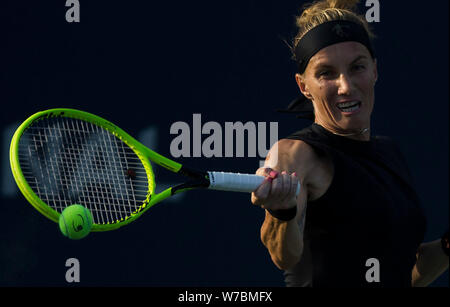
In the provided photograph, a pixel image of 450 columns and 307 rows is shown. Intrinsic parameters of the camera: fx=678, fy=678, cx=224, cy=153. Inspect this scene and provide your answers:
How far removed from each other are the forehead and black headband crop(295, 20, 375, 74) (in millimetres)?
14

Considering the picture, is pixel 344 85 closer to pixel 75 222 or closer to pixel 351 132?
pixel 351 132

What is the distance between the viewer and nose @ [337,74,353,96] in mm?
2297

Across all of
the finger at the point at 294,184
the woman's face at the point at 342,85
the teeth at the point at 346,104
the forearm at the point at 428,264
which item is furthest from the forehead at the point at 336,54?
the forearm at the point at 428,264

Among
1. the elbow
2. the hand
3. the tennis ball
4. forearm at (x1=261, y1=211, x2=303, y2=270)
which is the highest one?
the hand

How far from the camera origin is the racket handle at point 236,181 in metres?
1.95

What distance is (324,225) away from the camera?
2178 millimetres

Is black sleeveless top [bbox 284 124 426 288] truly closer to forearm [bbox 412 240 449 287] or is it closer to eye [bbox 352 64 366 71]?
eye [bbox 352 64 366 71]

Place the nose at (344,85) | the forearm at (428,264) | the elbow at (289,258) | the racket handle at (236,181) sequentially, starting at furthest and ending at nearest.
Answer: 1. the forearm at (428,264)
2. the nose at (344,85)
3. the elbow at (289,258)
4. the racket handle at (236,181)

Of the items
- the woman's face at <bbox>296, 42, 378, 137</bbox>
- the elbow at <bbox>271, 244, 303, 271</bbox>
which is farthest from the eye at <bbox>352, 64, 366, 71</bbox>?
the elbow at <bbox>271, 244, 303, 271</bbox>

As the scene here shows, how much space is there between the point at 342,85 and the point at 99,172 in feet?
2.92

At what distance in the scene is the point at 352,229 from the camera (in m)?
2.18

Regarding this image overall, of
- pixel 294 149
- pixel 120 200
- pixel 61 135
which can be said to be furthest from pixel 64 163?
pixel 294 149

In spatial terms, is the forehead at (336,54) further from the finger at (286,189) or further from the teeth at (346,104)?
the finger at (286,189)

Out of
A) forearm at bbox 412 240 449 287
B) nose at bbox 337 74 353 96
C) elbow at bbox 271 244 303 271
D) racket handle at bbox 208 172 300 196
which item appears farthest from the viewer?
forearm at bbox 412 240 449 287
